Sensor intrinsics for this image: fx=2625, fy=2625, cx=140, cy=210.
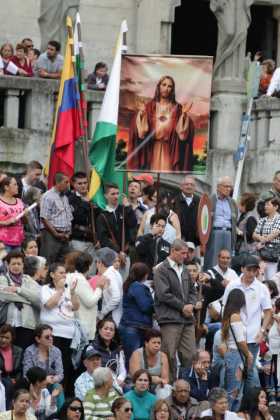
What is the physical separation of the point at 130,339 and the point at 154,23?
13.4 m

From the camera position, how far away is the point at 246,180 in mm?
38156

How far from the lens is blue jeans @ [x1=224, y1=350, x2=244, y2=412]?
2959cm

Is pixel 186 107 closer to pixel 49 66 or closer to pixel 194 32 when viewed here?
pixel 49 66

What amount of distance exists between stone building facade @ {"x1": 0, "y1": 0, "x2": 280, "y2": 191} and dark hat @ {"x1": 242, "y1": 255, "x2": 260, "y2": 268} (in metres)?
6.52

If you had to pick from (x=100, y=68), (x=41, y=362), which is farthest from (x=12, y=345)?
(x=100, y=68)

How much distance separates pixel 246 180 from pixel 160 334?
9727 mm

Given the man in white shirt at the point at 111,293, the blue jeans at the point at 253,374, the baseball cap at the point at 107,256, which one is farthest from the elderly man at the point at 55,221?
the blue jeans at the point at 253,374

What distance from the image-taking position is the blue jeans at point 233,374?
97.1 ft

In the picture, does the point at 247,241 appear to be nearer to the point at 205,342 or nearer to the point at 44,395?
the point at 205,342

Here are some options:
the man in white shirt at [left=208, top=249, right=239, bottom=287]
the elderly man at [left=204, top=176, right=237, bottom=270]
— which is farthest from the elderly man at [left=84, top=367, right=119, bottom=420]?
the elderly man at [left=204, top=176, right=237, bottom=270]

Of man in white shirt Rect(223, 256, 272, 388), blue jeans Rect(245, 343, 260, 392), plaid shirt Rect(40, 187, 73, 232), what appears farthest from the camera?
plaid shirt Rect(40, 187, 73, 232)

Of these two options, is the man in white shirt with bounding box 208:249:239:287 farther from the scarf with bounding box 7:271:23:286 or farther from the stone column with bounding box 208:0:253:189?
the stone column with bounding box 208:0:253:189

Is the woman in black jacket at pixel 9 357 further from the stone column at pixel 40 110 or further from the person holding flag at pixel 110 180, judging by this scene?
the stone column at pixel 40 110

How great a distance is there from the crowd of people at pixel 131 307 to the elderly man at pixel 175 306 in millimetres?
16
